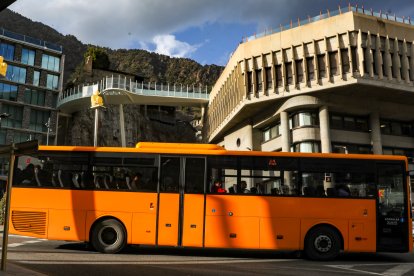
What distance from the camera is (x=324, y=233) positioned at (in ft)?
39.8

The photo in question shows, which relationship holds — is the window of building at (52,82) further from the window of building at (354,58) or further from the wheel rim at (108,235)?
the wheel rim at (108,235)

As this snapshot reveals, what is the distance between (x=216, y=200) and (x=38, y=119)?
52.7 meters

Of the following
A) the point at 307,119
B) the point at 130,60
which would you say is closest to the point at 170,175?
the point at 307,119

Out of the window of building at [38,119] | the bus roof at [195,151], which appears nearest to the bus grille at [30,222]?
the bus roof at [195,151]

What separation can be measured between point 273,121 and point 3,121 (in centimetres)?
3406

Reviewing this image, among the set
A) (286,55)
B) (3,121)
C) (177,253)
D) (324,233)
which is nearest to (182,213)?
(177,253)

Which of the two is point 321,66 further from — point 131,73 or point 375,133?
A: point 131,73

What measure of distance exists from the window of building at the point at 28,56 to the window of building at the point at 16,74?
4.26 feet

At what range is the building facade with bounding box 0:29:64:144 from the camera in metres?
55.8

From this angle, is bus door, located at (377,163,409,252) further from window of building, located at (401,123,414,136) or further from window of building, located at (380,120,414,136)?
window of building, located at (401,123,414,136)

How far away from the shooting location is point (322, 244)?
12.1 meters

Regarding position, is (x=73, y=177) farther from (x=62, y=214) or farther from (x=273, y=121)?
(x=273, y=121)

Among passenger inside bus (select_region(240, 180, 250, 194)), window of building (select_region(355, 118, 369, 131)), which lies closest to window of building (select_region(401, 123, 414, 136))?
window of building (select_region(355, 118, 369, 131))

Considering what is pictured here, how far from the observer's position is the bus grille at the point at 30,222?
12.1 metres
